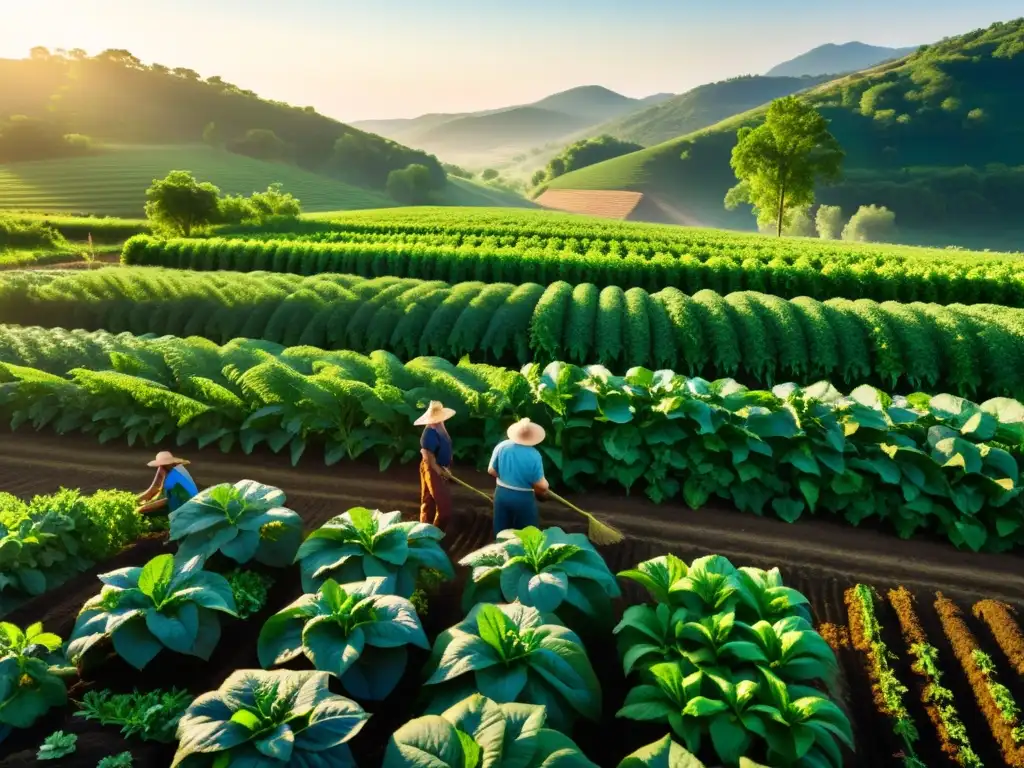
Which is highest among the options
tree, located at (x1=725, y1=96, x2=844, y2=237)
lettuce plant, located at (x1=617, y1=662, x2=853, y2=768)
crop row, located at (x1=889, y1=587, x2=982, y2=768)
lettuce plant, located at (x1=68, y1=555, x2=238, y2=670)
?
tree, located at (x1=725, y1=96, x2=844, y2=237)

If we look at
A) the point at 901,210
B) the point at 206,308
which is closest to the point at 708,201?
the point at 901,210

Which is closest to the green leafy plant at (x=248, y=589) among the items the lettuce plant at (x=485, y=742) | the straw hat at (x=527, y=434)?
the lettuce plant at (x=485, y=742)

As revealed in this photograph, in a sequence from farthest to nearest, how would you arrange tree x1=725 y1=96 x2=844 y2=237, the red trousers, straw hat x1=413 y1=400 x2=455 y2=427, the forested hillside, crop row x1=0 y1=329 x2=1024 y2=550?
the forested hillside < tree x1=725 y1=96 x2=844 y2=237 < crop row x1=0 y1=329 x2=1024 y2=550 < the red trousers < straw hat x1=413 y1=400 x2=455 y2=427

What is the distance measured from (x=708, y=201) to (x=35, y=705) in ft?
376

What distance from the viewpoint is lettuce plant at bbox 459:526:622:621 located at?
171 inches

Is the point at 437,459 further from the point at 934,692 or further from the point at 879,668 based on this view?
the point at 934,692

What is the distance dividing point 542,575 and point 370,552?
56.2 inches

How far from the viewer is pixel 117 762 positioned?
3482mm

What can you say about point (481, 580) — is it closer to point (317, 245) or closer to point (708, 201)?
point (317, 245)

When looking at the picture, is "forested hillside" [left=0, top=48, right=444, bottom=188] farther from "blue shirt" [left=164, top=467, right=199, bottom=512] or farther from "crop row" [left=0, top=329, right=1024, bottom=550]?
"blue shirt" [left=164, top=467, right=199, bottom=512]

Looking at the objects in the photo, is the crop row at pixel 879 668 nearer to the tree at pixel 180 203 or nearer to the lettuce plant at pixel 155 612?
the lettuce plant at pixel 155 612

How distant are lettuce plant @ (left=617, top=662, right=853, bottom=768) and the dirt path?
8.43 feet

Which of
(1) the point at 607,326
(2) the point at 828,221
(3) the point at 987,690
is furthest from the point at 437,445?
(2) the point at 828,221

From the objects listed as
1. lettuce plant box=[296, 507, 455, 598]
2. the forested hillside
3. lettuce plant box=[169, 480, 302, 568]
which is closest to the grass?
the forested hillside
